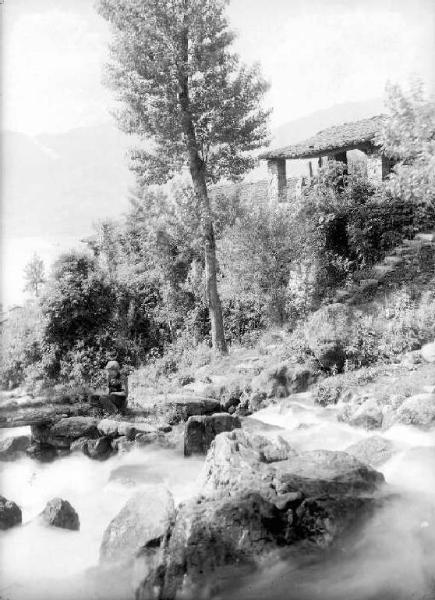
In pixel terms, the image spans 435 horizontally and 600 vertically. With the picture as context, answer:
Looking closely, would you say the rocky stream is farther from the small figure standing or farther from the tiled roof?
the tiled roof

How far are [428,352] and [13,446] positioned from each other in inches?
411

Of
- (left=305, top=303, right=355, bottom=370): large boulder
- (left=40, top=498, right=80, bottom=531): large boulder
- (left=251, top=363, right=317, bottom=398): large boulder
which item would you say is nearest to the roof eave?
(left=305, top=303, right=355, bottom=370): large boulder

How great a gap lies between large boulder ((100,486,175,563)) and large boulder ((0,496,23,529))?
6.00 ft

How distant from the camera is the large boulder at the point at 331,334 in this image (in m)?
14.6

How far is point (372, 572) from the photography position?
19.5ft

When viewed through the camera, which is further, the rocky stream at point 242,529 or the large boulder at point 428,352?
the large boulder at point 428,352

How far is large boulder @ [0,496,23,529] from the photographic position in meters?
7.78

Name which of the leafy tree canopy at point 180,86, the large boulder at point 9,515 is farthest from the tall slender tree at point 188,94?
the large boulder at point 9,515

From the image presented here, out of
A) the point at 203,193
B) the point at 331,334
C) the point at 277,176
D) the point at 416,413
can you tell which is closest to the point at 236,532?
the point at 416,413

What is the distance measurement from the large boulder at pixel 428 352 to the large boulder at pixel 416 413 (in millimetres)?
2642

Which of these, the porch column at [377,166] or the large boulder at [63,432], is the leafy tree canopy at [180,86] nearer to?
the porch column at [377,166]

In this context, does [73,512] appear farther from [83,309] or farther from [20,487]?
[83,309]

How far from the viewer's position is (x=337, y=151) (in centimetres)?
2453

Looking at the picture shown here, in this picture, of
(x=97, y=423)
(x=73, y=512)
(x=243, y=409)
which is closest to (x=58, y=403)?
(x=97, y=423)
